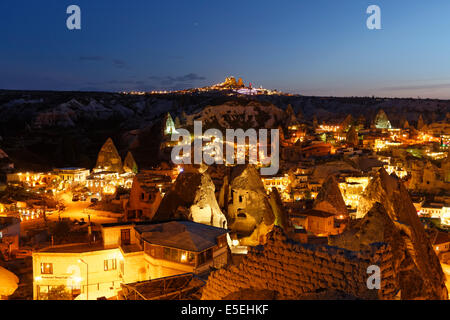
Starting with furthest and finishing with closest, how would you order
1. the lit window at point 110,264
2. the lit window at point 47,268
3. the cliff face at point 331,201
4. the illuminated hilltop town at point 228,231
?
the cliff face at point 331,201, the lit window at point 110,264, the lit window at point 47,268, the illuminated hilltop town at point 228,231

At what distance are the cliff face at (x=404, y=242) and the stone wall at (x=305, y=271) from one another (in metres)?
1.55

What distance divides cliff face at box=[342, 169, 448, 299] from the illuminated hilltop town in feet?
0.12

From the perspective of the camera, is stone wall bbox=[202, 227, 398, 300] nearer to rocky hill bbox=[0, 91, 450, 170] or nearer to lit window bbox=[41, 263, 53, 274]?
lit window bbox=[41, 263, 53, 274]

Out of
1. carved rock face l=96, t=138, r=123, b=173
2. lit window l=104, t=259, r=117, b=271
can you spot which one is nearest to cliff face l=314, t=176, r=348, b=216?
lit window l=104, t=259, r=117, b=271

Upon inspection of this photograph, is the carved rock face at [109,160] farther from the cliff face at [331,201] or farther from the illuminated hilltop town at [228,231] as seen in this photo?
the cliff face at [331,201]

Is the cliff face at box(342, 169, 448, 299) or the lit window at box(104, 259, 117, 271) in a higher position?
the cliff face at box(342, 169, 448, 299)

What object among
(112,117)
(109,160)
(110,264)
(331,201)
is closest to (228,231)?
(110,264)

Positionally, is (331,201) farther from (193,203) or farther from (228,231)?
(228,231)

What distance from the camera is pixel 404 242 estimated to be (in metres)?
8.62

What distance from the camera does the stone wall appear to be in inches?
176

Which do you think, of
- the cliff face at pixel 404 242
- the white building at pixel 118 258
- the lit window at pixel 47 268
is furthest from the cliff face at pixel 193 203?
the cliff face at pixel 404 242

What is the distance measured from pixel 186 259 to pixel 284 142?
43111 mm

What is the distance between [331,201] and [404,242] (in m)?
A: 15.3

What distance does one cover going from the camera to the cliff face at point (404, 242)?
693 cm
